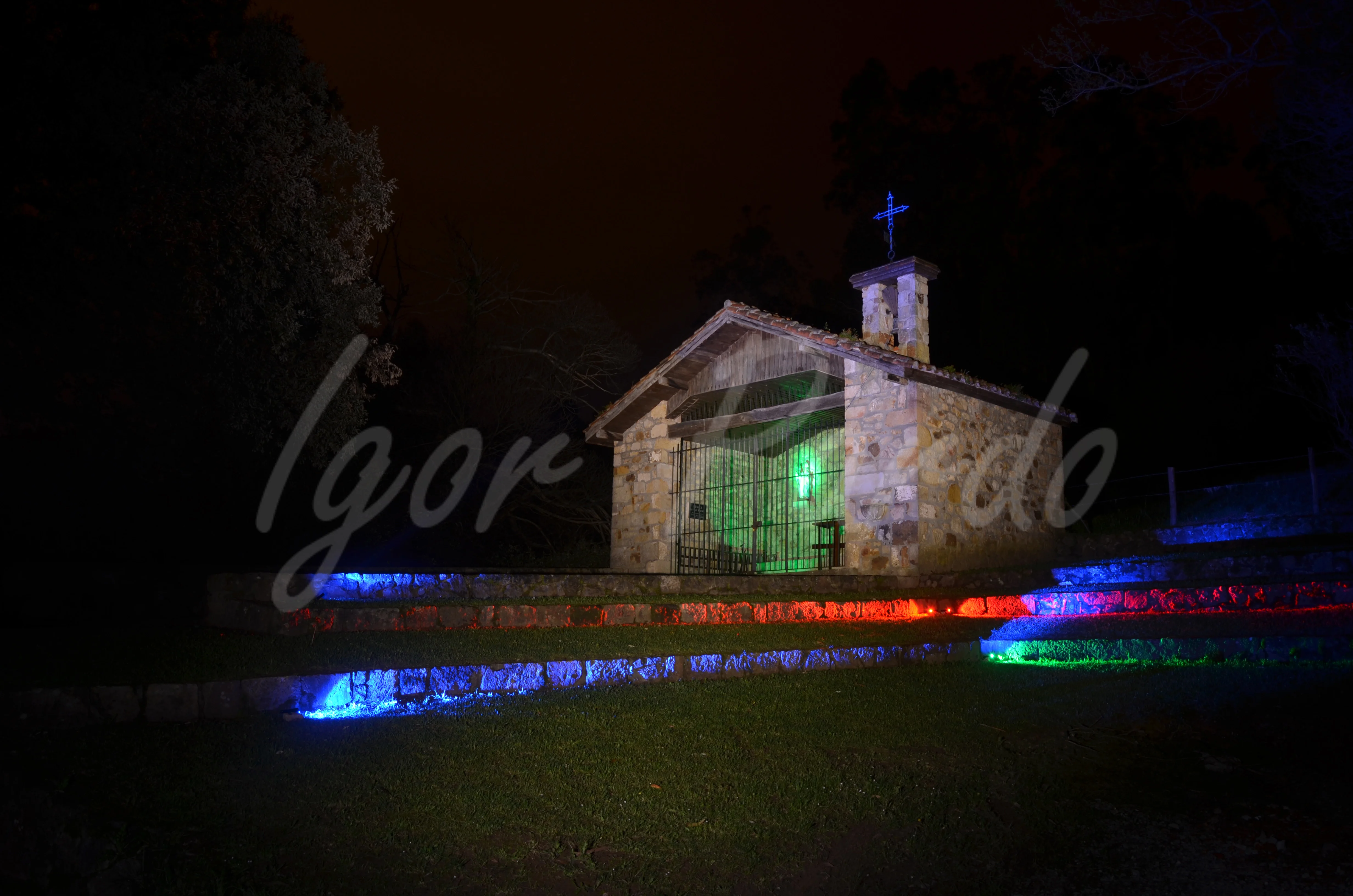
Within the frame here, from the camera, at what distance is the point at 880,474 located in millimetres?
13141

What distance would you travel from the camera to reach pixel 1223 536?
1314 centimetres

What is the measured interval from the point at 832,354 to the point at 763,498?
16.1 ft

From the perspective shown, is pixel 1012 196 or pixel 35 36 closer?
pixel 35 36

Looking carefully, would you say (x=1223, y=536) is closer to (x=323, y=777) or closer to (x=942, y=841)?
(x=942, y=841)

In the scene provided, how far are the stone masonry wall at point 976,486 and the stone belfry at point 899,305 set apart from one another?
3.74 feet

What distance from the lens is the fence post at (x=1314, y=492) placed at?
520 inches

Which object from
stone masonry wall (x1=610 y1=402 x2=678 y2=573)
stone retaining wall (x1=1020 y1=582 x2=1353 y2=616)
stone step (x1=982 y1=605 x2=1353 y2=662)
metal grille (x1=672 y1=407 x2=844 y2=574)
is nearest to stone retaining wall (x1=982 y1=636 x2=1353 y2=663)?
stone step (x1=982 y1=605 x2=1353 y2=662)

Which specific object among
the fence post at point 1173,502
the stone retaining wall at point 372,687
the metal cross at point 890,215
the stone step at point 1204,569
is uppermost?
the metal cross at point 890,215

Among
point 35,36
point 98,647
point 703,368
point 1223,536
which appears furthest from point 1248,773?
point 35,36

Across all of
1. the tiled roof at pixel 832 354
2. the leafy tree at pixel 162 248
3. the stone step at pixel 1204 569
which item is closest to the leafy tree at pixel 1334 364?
the tiled roof at pixel 832 354

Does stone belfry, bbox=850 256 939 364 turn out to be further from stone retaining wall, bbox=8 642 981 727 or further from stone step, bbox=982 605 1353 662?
stone retaining wall, bbox=8 642 981 727

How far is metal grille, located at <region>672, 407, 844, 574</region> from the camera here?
16359 millimetres

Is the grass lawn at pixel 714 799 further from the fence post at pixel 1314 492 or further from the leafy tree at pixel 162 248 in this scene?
the fence post at pixel 1314 492

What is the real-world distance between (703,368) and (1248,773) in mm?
12282
